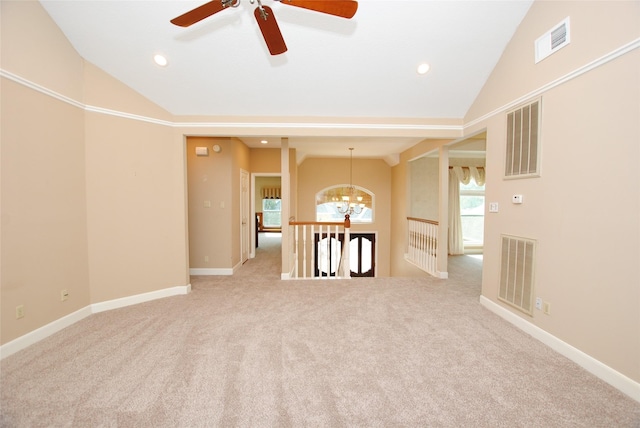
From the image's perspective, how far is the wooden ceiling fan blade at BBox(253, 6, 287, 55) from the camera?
66.6 inches

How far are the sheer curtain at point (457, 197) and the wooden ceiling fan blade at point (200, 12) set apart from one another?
672 centimetres

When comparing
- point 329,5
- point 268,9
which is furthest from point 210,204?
point 329,5

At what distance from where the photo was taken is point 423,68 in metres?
3.13


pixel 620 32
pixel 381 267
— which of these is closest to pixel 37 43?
pixel 620 32

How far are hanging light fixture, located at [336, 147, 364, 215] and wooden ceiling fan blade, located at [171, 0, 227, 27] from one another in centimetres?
630

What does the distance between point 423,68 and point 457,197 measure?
15.7ft

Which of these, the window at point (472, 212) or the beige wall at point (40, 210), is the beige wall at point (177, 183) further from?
the window at point (472, 212)

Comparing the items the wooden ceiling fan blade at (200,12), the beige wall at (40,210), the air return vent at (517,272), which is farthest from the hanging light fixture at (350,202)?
the wooden ceiling fan blade at (200,12)

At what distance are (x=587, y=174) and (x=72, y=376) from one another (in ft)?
14.2

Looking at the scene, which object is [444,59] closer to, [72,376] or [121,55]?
[121,55]

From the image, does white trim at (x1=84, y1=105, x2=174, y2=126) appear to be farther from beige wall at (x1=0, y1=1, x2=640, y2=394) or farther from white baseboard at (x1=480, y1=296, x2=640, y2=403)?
white baseboard at (x1=480, y1=296, x2=640, y2=403)

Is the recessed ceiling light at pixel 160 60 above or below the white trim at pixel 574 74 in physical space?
above

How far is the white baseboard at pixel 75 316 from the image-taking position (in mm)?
2330

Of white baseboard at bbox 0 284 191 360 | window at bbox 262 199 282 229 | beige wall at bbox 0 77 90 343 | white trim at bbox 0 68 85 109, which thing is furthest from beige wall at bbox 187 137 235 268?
window at bbox 262 199 282 229
